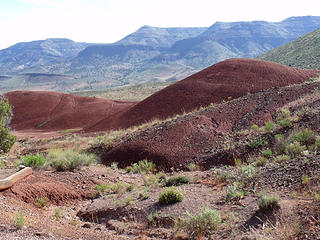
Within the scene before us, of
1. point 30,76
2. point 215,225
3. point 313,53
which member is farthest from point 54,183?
point 30,76

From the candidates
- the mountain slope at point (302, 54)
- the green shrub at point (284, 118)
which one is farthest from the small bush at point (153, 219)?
the mountain slope at point (302, 54)

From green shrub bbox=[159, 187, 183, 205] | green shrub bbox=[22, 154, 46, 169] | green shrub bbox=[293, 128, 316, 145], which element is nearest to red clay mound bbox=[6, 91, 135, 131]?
green shrub bbox=[22, 154, 46, 169]

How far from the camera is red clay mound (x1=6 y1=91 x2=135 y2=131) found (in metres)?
32.5

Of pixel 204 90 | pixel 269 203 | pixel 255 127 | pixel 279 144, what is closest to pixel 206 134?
pixel 255 127

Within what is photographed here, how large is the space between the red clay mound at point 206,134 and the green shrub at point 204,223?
4.46 meters

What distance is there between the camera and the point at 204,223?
5.09 m

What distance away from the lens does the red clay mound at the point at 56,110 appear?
107ft

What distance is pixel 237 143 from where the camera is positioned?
33.7ft

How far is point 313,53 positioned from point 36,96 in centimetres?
4142

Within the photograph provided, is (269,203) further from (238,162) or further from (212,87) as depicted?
(212,87)

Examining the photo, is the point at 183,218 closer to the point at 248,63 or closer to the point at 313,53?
the point at 248,63

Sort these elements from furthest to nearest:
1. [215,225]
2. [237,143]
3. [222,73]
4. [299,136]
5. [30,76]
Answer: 1. [30,76]
2. [222,73]
3. [237,143]
4. [299,136]
5. [215,225]

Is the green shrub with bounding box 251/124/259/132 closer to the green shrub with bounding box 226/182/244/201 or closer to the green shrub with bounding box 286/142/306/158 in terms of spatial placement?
the green shrub with bounding box 286/142/306/158

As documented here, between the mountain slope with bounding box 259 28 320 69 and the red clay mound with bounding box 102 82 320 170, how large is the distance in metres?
31.9
